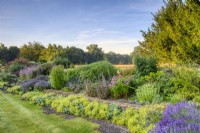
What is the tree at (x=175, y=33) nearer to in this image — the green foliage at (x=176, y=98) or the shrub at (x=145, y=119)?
the green foliage at (x=176, y=98)

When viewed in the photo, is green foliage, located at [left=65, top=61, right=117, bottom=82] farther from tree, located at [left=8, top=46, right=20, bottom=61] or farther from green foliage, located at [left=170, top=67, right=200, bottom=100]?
tree, located at [left=8, top=46, right=20, bottom=61]

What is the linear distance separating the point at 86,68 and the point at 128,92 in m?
4.94

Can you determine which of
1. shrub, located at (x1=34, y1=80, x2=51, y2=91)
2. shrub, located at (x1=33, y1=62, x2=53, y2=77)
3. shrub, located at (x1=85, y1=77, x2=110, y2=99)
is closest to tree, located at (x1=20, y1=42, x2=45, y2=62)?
shrub, located at (x1=33, y1=62, x2=53, y2=77)

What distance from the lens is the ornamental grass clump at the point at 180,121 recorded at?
11.4 feet

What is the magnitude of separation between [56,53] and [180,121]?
99.0ft

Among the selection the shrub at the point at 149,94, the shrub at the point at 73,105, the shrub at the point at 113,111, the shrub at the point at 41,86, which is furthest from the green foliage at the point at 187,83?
the shrub at the point at 41,86

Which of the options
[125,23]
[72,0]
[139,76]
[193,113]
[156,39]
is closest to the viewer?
[193,113]

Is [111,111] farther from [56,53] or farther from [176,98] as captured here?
[56,53]

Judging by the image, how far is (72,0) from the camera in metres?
12.9

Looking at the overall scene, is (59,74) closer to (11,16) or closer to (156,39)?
(11,16)

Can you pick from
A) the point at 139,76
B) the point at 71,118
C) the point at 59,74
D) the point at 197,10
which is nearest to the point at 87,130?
Result: the point at 71,118

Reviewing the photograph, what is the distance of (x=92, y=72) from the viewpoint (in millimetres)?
11914

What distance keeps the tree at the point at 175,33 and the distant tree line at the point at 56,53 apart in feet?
52.1

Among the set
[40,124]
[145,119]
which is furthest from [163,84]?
[40,124]
